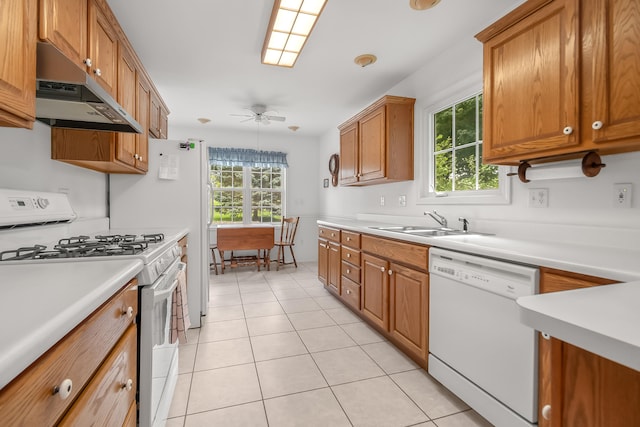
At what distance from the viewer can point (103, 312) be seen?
854mm

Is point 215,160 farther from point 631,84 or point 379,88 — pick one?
point 631,84

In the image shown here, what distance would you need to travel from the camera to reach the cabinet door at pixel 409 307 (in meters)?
1.95

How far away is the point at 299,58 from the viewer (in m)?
2.79

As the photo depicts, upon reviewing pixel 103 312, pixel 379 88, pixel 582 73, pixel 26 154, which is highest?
pixel 379 88

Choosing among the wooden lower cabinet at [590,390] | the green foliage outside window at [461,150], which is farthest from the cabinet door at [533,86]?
the wooden lower cabinet at [590,390]

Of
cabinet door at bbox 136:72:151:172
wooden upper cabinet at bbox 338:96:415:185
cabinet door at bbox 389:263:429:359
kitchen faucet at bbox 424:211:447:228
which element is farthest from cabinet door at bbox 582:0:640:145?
cabinet door at bbox 136:72:151:172

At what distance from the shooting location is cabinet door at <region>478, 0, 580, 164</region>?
1401 millimetres

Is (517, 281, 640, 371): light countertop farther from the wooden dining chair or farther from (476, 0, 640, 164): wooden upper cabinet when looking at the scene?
the wooden dining chair

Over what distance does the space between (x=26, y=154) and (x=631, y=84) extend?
289 centimetres

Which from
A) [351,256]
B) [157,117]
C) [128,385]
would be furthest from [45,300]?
[157,117]

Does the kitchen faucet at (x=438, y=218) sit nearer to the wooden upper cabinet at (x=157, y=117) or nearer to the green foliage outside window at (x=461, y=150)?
the green foliage outside window at (x=461, y=150)

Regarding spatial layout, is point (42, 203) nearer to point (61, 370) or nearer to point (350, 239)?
point (61, 370)

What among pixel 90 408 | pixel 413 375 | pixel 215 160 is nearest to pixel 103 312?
pixel 90 408

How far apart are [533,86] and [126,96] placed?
8.78 ft
